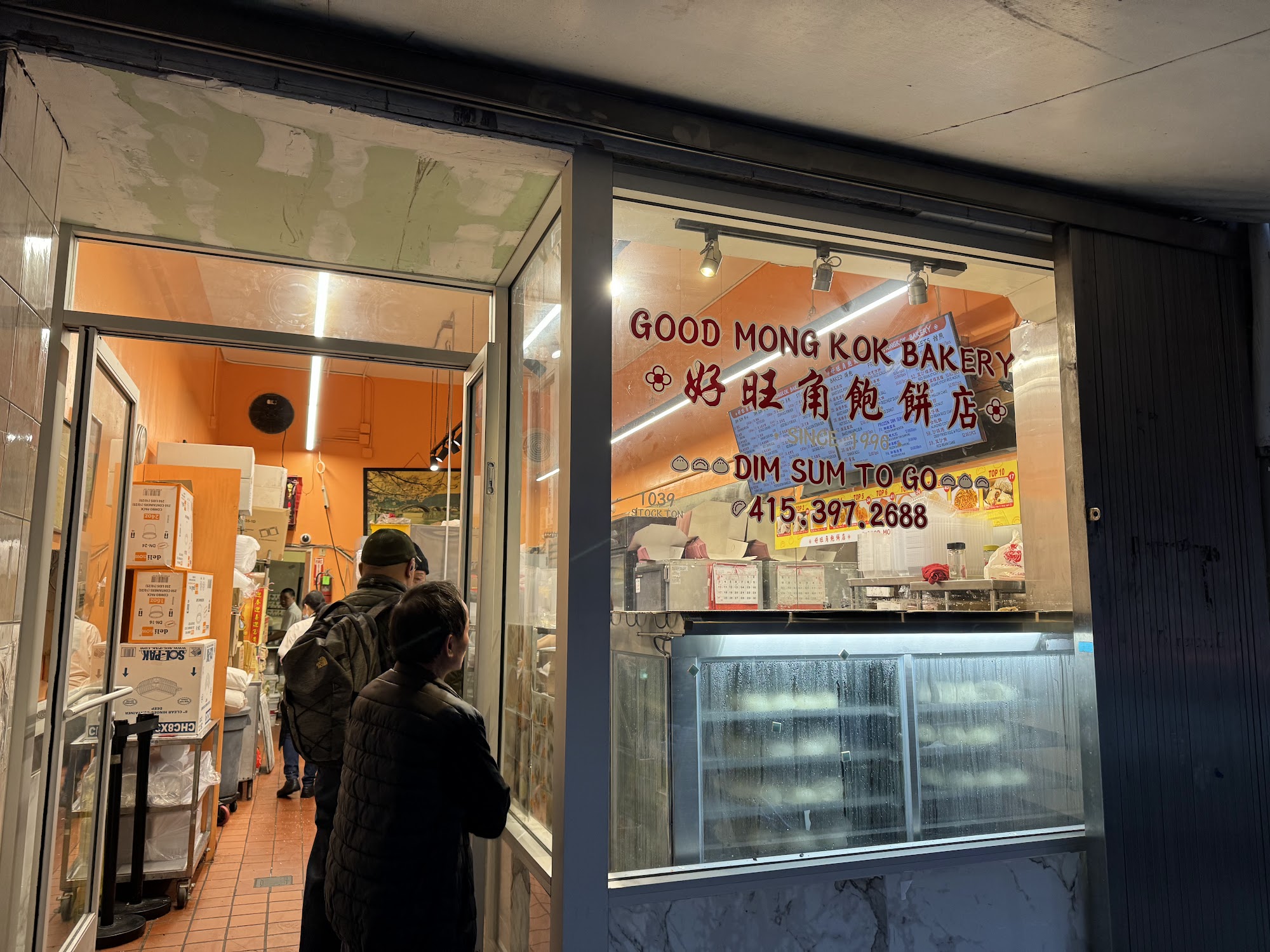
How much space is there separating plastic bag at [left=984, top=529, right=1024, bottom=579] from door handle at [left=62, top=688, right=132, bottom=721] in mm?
3448

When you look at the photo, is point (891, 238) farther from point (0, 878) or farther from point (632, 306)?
point (0, 878)

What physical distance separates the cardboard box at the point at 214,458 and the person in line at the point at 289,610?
5.83 feet

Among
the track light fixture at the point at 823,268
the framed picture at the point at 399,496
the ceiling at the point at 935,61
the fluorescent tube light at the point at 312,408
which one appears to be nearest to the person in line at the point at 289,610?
the framed picture at the point at 399,496

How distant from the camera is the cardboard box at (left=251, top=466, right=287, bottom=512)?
28.1 feet

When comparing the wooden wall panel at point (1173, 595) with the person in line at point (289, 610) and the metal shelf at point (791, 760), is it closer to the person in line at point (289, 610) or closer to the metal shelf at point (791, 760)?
the metal shelf at point (791, 760)

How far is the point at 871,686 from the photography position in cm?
285

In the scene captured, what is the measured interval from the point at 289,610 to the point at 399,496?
2.24 m

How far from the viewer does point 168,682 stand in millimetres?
4578

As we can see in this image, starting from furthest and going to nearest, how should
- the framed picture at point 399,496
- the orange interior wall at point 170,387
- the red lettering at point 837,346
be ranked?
the framed picture at point 399,496 → the orange interior wall at point 170,387 → the red lettering at point 837,346

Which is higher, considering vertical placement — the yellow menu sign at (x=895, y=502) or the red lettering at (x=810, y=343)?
the red lettering at (x=810, y=343)

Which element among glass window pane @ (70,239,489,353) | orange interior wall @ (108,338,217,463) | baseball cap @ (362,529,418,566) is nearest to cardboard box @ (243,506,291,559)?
orange interior wall @ (108,338,217,463)

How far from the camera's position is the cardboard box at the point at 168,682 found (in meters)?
4.53

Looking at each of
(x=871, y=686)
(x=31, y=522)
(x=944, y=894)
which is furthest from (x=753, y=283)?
(x=31, y=522)

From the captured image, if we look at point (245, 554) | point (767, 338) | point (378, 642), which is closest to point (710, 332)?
point (767, 338)
